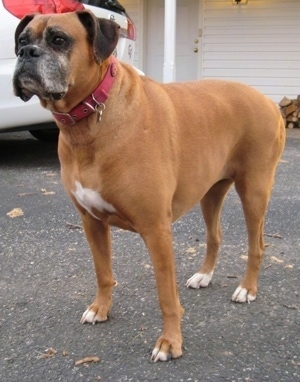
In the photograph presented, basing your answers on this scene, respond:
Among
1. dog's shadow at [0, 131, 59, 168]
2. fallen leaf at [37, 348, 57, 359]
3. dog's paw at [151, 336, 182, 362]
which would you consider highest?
dog's paw at [151, 336, 182, 362]

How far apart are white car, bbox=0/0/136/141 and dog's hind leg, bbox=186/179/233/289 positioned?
2.71 metres

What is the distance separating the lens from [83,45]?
99.7 inches

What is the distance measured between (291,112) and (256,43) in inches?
90.8

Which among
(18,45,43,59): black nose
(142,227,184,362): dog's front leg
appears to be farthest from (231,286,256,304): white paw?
(18,45,43,59): black nose

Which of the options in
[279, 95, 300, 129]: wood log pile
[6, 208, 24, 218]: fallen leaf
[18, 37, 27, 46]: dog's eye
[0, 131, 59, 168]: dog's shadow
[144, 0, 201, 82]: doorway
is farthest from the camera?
[144, 0, 201, 82]: doorway

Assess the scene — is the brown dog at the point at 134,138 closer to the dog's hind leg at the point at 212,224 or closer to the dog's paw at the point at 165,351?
the dog's paw at the point at 165,351

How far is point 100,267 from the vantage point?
318 centimetres

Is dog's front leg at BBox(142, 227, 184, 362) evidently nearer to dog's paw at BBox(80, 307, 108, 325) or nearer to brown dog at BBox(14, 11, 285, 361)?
brown dog at BBox(14, 11, 285, 361)

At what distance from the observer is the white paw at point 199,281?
3.59 metres

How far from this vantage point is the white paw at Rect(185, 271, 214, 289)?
359 cm

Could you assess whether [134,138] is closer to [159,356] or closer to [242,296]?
[159,356]

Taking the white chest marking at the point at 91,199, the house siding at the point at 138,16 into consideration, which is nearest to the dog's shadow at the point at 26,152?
the white chest marking at the point at 91,199

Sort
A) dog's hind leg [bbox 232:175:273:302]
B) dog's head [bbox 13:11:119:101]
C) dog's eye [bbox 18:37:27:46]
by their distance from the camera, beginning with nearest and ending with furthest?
dog's head [bbox 13:11:119:101] → dog's eye [bbox 18:37:27:46] → dog's hind leg [bbox 232:175:273:302]

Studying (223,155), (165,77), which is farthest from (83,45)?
(165,77)
